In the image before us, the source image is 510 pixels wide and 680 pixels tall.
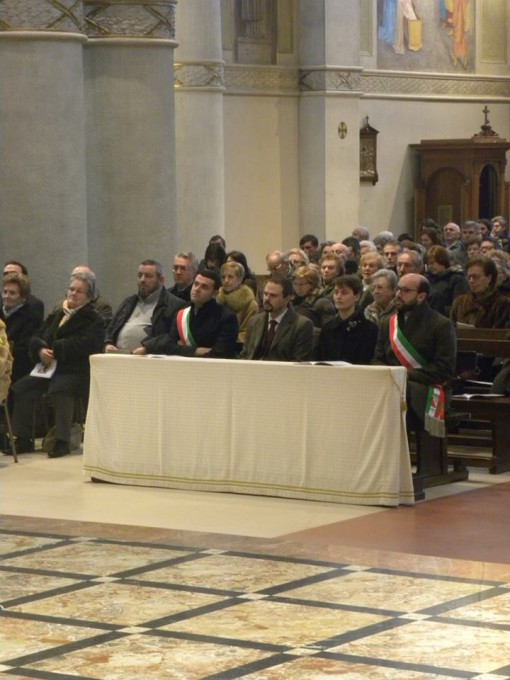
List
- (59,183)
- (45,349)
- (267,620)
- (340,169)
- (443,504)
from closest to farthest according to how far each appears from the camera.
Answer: (267,620)
(443,504)
(45,349)
(59,183)
(340,169)

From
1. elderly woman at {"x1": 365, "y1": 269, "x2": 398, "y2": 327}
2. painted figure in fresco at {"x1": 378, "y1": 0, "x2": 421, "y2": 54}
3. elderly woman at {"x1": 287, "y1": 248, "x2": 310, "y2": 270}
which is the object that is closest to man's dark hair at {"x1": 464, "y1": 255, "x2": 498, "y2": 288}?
elderly woman at {"x1": 365, "y1": 269, "x2": 398, "y2": 327}

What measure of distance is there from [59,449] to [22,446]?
1.20ft

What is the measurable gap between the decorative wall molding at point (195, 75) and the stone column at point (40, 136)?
22.9 ft

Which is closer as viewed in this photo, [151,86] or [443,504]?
[443,504]

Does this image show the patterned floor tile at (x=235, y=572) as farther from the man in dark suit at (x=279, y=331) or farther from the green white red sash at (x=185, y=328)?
the green white red sash at (x=185, y=328)

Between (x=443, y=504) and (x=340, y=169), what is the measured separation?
50.6 ft

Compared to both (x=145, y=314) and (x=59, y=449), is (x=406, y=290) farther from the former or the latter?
(x=59, y=449)

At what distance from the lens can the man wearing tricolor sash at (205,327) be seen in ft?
38.2

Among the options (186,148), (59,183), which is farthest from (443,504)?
(186,148)

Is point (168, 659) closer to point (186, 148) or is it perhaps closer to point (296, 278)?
point (296, 278)

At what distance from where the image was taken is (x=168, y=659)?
628cm

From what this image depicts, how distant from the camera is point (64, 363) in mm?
12281

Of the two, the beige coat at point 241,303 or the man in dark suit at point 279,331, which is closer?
the man in dark suit at point 279,331

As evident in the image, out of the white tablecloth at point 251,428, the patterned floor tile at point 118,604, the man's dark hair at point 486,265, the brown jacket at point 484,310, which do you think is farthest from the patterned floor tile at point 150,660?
the brown jacket at point 484,310
